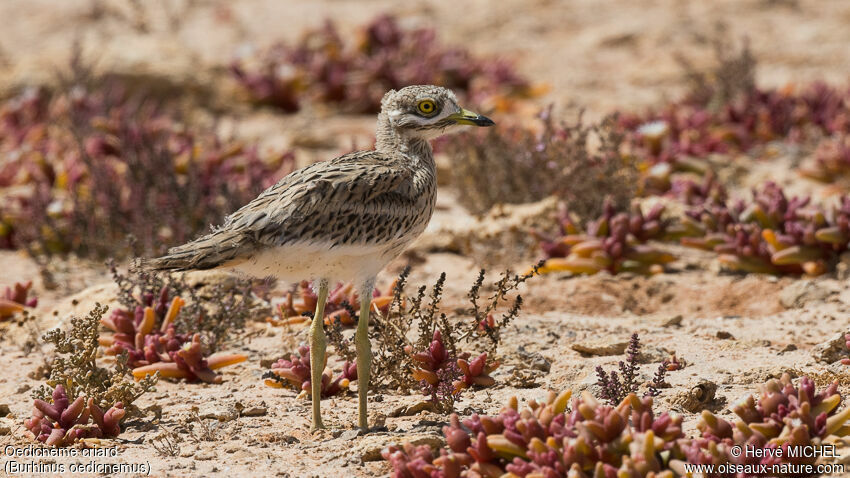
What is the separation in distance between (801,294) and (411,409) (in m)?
2.63

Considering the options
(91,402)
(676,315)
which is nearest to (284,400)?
(91,402)

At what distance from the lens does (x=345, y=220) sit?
435 cm

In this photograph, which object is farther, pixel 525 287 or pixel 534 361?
pixel 525 287

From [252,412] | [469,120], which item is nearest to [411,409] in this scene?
[252,412]

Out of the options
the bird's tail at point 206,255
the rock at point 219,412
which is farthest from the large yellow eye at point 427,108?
the rock at point 219,412

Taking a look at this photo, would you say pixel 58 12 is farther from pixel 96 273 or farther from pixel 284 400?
pixel 284 400

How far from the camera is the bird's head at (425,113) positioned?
4.90 metres

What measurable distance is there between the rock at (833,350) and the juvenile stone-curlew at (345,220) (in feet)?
6.29

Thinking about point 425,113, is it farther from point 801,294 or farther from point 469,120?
point 801,294

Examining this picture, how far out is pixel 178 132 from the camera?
367 inches

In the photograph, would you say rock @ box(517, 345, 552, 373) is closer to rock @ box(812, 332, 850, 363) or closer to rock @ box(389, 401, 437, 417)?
rock @ box(389, 401, 437, 417)

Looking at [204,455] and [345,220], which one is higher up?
[345,220]

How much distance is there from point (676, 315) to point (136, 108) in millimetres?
5877

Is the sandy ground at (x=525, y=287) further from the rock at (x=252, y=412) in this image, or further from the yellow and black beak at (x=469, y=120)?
the yellow and black beak at (x=469, y=120)
